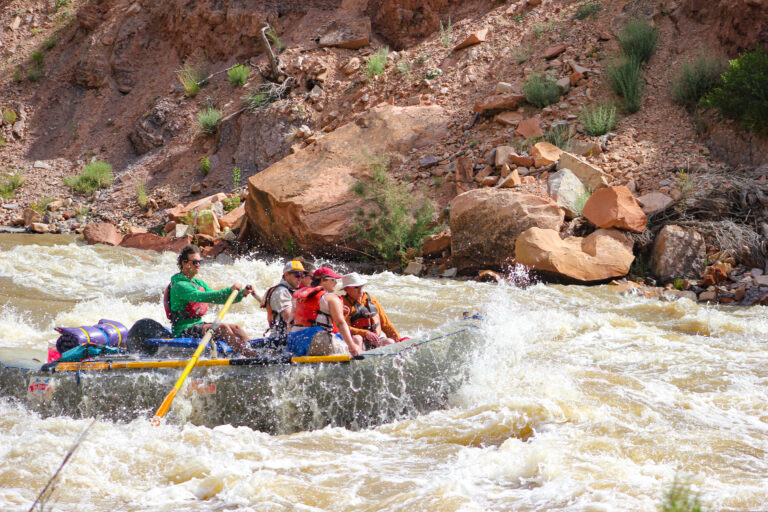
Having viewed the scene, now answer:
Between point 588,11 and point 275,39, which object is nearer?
point 588,11

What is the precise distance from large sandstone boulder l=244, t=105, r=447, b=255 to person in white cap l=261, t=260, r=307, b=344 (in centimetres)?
513

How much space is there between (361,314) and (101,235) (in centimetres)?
881

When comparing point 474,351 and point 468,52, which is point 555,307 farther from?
point 468,52

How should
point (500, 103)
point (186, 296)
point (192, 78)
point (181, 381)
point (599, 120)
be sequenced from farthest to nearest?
point (192, 78)
point (500, 103)
point (599, 120)
point (186, 296)
point (181, 381)

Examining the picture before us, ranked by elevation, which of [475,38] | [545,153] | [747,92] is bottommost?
[545,153]

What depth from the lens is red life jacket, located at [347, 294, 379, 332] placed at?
528 centimetres

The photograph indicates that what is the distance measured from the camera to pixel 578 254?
8719 mm

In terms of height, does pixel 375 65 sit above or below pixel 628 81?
above

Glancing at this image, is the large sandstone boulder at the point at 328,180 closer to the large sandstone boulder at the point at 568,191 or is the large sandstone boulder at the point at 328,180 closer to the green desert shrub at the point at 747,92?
the large sandstone boulder at the point at 568,191

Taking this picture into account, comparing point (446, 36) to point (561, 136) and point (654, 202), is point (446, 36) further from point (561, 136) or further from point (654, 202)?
point (654, 202)

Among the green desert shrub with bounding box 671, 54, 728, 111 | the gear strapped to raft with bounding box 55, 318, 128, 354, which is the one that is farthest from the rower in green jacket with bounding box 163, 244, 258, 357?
the green desert shrub with bounding box 671, 54, 728, 111

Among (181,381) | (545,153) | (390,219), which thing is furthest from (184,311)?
(545,153)

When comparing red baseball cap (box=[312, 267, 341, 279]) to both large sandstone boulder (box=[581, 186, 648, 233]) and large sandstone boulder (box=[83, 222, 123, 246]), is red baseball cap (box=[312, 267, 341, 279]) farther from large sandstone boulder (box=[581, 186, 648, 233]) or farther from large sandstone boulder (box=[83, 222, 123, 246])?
large sandstone boulder (box=[83, 222, 123, 246])

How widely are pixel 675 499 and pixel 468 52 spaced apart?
13.1 m
